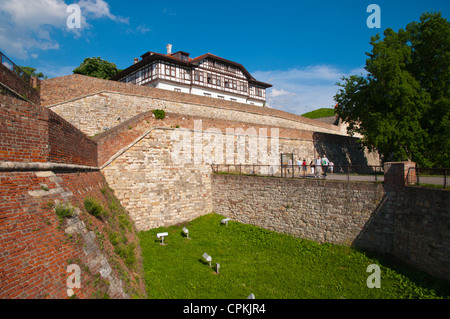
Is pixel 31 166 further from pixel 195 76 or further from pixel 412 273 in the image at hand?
pixel 195 76

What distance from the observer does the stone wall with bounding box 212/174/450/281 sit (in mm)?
8297

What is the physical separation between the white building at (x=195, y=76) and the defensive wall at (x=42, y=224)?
2420 cm

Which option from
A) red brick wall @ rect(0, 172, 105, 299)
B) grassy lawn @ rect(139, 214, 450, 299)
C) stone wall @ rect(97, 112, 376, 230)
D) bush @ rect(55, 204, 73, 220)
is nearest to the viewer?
red brick wall @ rect(0, 172, 105, 299)

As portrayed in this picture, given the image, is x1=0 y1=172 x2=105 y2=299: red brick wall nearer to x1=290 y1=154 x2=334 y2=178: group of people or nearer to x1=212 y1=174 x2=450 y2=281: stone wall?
x1=212 y1=174 x2=450 y2=281: stone wall

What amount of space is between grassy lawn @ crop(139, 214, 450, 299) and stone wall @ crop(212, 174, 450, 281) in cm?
55

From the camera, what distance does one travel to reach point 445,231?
7922 millimetres

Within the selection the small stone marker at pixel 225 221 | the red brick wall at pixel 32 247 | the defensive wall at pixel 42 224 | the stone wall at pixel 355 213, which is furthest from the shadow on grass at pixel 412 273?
the red brick wall at pixel 32 247

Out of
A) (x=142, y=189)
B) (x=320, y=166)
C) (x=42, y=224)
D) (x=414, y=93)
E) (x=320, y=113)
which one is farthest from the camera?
(x=320, y=113)

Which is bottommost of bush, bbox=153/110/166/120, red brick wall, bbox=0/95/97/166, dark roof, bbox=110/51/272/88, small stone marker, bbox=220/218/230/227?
small stone marker, bbox=220/218/230/227

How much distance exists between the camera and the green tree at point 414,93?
639 inches

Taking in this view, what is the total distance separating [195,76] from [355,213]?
85.9 feet

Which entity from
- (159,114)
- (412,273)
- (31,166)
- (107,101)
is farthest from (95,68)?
(412,273)

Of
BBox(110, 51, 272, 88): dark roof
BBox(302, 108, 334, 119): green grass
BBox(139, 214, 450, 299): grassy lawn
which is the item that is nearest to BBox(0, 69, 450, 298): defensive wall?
BBox(139, 214, 450, 299): grassy lawn

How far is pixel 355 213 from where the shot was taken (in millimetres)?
10789
